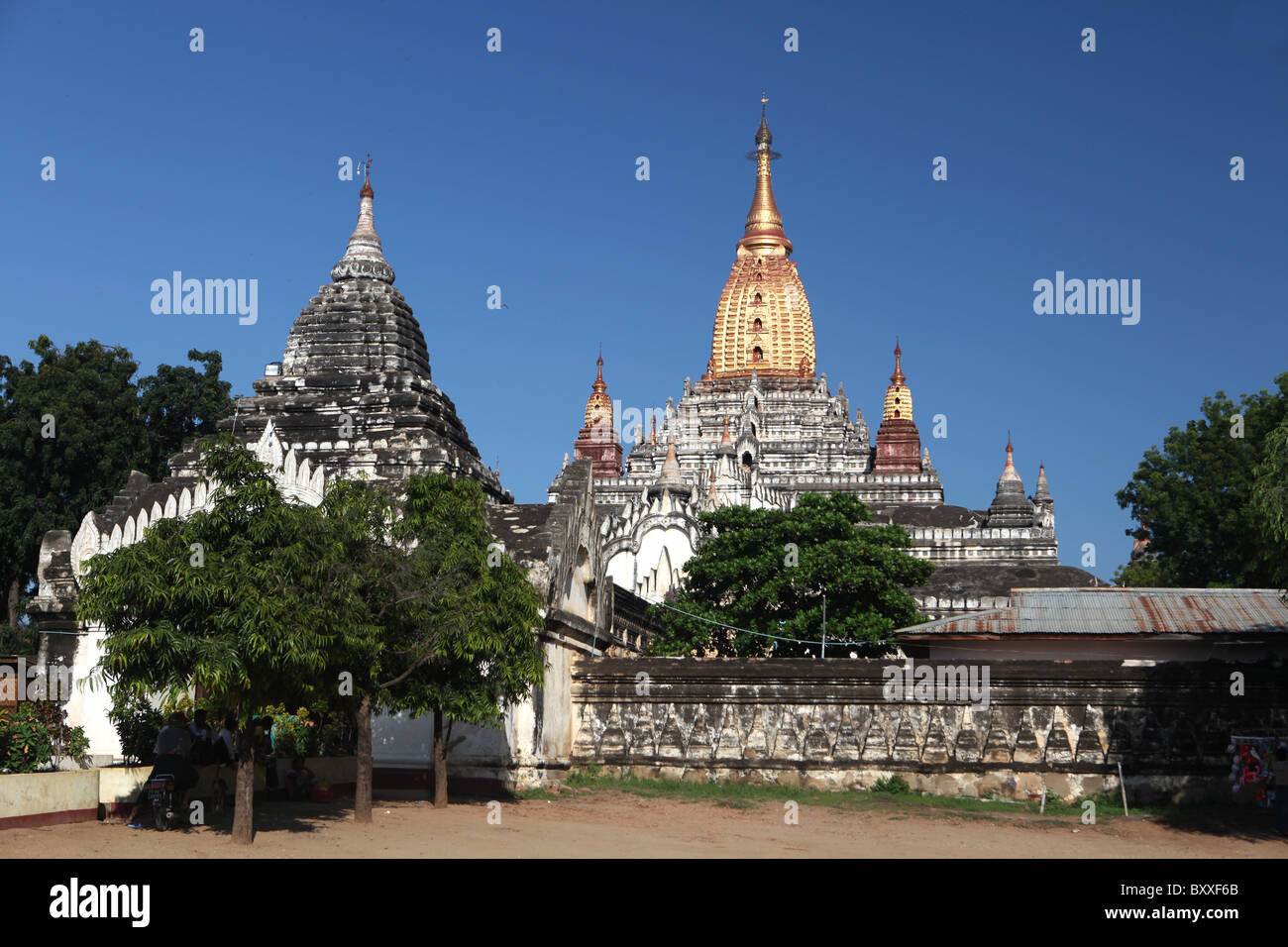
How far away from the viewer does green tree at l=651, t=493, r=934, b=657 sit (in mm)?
30438

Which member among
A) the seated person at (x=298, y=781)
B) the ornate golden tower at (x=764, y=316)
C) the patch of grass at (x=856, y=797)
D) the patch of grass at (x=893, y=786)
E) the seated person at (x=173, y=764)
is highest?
the ornate golden tower at (x=764, y=316)

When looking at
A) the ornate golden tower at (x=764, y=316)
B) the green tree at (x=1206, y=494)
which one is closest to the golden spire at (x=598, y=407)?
the ornate golden tower at (x=764, y=316)

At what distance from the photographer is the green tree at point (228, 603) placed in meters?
13.3

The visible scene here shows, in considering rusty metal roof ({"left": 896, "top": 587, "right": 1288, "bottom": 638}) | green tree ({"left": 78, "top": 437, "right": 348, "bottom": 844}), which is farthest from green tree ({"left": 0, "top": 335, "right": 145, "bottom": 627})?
green tree ({"left": 78, "top": 437, "right": 348, "bottom": 844})

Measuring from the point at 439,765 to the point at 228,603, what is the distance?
17.7 ft

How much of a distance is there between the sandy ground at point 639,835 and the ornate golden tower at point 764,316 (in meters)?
60.7

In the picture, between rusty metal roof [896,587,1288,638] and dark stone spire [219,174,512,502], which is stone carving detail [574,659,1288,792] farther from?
dark stone spire [219,174,512,502]

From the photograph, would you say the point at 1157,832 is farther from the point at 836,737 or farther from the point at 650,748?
the point at 650,748

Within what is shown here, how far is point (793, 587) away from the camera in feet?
102

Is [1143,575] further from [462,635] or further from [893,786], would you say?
[462,635]

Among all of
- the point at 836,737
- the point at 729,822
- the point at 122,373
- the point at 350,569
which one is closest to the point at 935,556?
the point at 122,373

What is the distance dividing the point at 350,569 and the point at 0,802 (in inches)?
156

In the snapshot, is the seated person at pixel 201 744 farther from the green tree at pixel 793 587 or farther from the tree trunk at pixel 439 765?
the green tree at pixel 793 587

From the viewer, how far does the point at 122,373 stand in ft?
136
